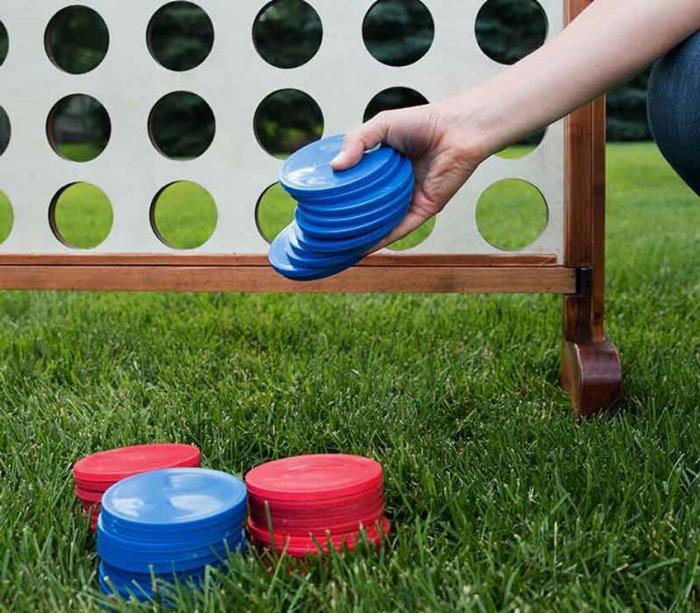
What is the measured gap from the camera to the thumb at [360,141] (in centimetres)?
99

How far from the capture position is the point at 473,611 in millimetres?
769

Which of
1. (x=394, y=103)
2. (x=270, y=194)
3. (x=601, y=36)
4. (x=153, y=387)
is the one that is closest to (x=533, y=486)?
(x=601, y=36)

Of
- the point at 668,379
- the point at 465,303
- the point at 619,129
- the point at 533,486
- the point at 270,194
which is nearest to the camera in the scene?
the point at 533,486

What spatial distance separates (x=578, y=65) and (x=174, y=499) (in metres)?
0.51

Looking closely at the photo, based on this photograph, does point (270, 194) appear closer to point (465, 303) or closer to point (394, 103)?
point (394, 103)

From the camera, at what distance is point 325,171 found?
1.01m

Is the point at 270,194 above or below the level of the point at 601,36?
below

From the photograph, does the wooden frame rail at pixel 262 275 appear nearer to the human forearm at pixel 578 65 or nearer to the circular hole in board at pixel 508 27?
the human forearm at pixel 578 65

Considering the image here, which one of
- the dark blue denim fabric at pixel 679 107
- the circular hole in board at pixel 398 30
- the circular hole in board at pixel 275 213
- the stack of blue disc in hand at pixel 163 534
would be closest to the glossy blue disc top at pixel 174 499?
the stack of blue disc in hand at pixel 163 534

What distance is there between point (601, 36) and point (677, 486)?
418mm

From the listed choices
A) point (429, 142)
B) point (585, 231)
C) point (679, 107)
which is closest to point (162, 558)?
point (429, 142)

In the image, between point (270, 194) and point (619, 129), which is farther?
point (619, 129)

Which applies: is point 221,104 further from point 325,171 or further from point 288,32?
point 288,32

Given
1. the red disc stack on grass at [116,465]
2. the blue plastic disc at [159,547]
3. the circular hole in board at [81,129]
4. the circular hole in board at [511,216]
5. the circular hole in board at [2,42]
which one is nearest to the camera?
the blue plastic disc at [159,547]
